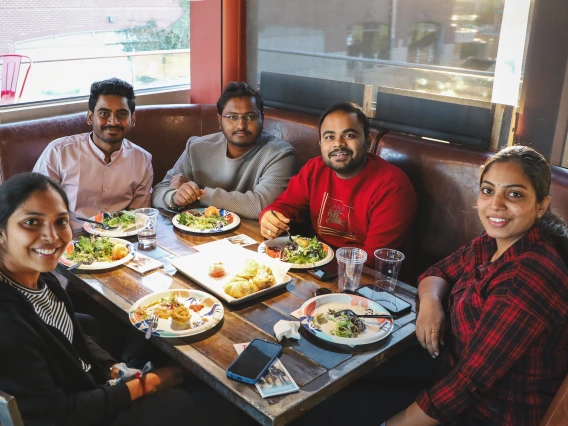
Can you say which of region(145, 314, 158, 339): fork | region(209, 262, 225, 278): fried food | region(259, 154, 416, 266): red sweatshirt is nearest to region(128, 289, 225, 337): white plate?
region(145, 314, 158, 339): fork

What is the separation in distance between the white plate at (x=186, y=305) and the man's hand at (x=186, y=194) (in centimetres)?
99

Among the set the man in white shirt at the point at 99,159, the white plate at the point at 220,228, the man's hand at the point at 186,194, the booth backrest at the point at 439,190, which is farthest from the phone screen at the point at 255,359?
the man in white shirt at the point at 99,159

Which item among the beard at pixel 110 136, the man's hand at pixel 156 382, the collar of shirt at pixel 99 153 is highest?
the beard at pixel 110 136

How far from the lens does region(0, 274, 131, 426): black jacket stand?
144 cm

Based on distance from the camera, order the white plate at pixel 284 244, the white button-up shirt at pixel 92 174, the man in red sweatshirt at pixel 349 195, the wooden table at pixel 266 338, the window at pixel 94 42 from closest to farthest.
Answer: the wooden table at pixel 266 338, the white plate at pixel 284 244, the man in red sweatshirt at pixel 349 195, the white button-up shirt at pixel 92 174, the window at pixel 94 42

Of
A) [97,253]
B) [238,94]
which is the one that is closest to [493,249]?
[97,253]

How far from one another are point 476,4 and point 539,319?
6.88ft

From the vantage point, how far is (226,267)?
2148 millimetres

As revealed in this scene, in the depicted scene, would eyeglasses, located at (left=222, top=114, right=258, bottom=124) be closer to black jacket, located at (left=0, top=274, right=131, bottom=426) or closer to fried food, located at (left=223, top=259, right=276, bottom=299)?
fried food, located at (left=223, top=259, right=276, bottom=299)

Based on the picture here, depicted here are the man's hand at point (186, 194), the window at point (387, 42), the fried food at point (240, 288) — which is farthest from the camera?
the window at point (387, 42)

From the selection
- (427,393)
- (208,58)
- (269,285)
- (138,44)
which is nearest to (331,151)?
(269,285)

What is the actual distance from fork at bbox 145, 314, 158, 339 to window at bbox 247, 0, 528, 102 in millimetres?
2213

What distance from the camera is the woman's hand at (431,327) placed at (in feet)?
5.76

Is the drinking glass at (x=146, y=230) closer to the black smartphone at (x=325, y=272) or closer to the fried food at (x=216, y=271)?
the fried food at (x=216, y=271)
